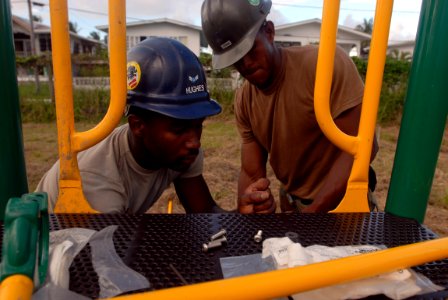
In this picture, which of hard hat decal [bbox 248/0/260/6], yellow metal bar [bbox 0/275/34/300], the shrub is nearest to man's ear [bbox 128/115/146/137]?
hard hat decal [bbox 248/0/260/6]

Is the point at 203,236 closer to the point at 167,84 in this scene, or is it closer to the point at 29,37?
the point at 167,84

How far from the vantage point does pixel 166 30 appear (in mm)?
18594

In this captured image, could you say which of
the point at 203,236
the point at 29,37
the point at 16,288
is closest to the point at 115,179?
the point at 203,236

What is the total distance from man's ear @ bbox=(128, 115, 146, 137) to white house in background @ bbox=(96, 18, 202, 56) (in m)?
17.5

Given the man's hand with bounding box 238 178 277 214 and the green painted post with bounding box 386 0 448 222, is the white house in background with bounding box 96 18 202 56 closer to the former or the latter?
the man's hand with bounding box 238 178 277 214

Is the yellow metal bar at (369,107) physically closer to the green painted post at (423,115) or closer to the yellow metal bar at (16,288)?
the green painted post at (423,115)

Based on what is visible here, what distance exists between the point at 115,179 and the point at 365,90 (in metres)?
0.77

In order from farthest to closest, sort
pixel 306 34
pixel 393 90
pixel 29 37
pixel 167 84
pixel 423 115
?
pixel 29 37, pixel 306 34, pixel 393 90, pixel 167 84, pixel 423 115

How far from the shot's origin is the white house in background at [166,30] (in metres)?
18.2

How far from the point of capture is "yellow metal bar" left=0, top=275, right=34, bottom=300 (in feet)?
1.31

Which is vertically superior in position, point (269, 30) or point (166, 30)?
point (166, 30)

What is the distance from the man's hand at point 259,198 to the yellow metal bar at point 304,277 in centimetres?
72

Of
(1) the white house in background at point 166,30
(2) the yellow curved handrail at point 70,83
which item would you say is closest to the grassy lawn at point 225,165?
(2) the yellow curved handrail at point 70,83

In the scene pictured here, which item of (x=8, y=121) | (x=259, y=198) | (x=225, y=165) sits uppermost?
(x=8, y=121)
